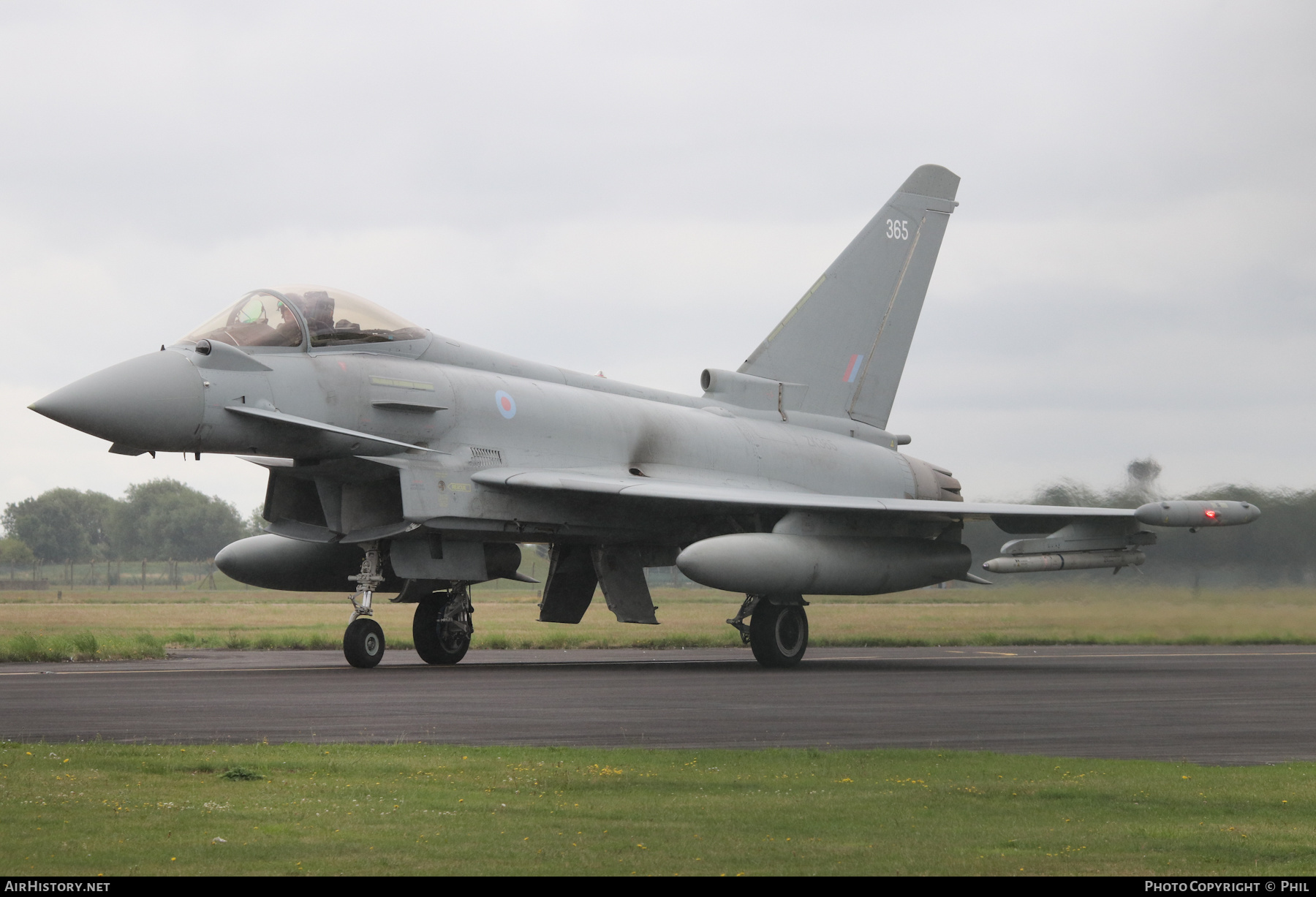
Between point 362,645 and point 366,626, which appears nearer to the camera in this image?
point 362,645

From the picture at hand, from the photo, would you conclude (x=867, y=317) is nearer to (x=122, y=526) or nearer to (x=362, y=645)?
(x=362, y=645)

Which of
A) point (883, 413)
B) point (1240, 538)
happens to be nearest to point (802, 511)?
point (883, 413)

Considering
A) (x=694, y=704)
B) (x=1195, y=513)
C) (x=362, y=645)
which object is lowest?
(x=694, y=704)

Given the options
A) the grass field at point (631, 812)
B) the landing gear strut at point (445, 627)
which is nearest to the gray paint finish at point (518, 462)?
the landing gear strut at point (445, 627)

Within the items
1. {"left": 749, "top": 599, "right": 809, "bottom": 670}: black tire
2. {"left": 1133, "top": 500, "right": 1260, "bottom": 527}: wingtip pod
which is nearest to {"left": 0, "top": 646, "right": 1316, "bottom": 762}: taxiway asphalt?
{"left": 749, "top": 599, "right": 809, "bottom": 670}: black tire

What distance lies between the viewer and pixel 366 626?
14797 millimetres

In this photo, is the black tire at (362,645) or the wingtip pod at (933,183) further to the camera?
the wingtip pod at (933,183)

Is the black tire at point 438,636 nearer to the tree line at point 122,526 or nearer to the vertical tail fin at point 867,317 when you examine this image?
the vertical tail fin at point 867,317

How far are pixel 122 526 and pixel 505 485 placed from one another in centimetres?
8313

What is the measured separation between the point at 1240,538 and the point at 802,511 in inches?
289

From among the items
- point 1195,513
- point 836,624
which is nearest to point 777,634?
point 1195,513

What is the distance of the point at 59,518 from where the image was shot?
299 feet

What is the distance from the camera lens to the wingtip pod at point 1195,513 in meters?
15.6

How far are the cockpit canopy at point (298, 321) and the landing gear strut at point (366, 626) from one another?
2301mm
